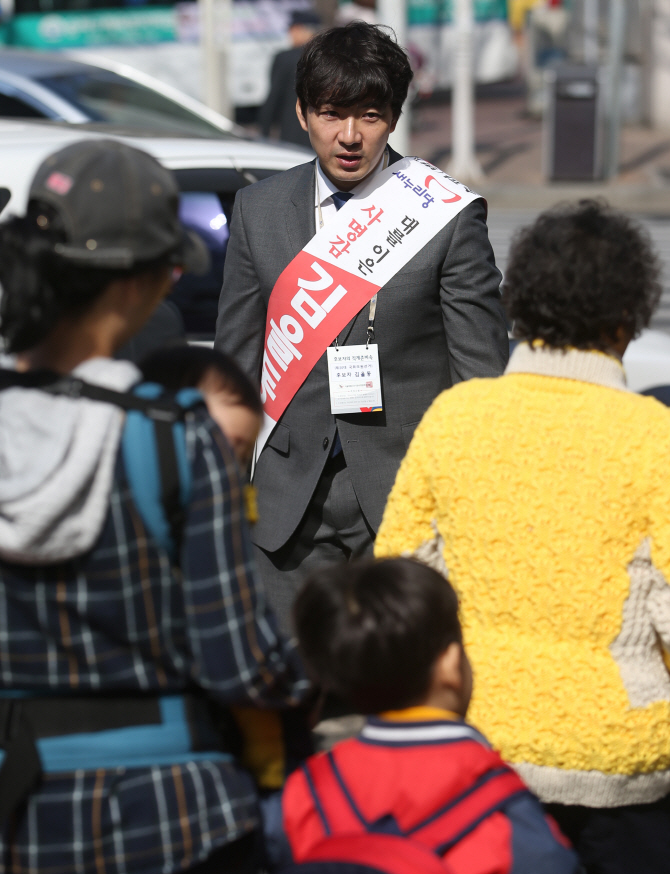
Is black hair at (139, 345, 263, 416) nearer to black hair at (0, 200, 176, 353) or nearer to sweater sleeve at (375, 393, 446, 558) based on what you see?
black hair at (0, 200, 176, 353)

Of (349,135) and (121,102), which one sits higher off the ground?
(121,102)

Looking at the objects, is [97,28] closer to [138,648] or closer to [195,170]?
[195,170]

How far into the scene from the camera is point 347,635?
5.85ft

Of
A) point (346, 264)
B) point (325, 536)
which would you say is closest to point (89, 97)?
point (346, 264)

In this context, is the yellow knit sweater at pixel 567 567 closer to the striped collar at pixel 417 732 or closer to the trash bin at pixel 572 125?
the striped collar at pixel 417 732

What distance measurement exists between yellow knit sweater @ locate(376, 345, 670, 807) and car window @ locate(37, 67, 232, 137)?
529 cm

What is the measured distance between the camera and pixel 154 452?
1.61 meters

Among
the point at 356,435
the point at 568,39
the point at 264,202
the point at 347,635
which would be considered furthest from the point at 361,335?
the point at 568,39

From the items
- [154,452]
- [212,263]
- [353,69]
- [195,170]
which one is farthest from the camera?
[212,263]

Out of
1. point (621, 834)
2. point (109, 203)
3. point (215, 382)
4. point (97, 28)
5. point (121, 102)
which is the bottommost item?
point (621, 834)

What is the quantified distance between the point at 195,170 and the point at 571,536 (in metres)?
2.67

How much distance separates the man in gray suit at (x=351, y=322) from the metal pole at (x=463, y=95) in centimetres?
1280

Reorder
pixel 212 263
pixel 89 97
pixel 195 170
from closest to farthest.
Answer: pixel 195 170
pixel 212 263
pixel 89 97

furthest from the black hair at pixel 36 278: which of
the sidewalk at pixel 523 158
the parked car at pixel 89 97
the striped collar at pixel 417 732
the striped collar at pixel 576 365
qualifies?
the sidewalk at pixel 523 158
